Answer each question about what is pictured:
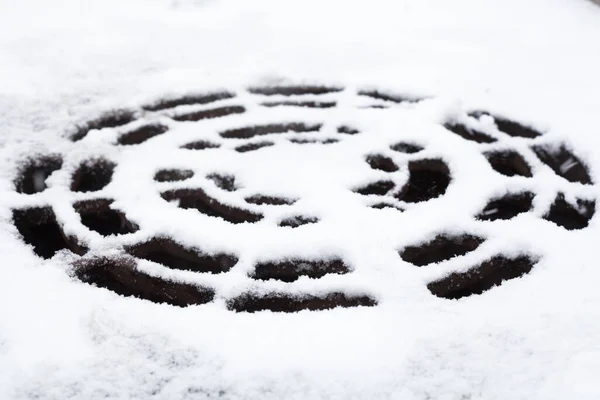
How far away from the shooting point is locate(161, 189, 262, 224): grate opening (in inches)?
55.6

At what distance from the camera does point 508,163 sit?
5.41 ft

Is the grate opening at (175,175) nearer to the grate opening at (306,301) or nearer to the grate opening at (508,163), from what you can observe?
the grate opening at (306,301)

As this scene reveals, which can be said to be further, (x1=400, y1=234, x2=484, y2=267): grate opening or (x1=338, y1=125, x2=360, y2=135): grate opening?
(x1=338, y1=125, x2=360, y2=135): grate opening

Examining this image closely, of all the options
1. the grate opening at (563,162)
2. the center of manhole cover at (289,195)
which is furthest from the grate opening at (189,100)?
the grate opening at (563,162)

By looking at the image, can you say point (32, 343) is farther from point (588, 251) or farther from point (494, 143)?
point (494, 143)

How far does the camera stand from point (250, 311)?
118 cm

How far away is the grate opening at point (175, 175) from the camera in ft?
5.08

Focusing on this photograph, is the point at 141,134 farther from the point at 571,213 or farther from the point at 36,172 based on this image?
the point at 571,213

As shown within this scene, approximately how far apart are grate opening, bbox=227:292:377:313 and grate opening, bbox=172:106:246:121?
78 cm

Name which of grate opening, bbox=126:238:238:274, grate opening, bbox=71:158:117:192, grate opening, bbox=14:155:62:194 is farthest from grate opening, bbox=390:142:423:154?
grate opening, bbox=14:155:62:194

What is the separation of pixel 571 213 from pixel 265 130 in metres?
0.81

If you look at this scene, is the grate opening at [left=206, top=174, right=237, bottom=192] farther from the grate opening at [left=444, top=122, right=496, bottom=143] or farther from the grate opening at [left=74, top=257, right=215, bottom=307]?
the grate opening at [left=444, top=122, right=496, bottom=143]

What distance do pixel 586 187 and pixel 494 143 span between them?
0.88ft

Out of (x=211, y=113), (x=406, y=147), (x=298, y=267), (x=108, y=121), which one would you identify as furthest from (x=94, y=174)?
(x=406, y=147)
